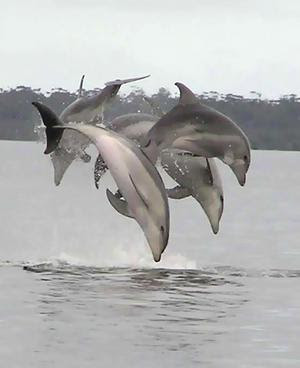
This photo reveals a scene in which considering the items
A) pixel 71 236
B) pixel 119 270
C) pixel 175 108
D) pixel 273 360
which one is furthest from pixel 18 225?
pixel 273 360

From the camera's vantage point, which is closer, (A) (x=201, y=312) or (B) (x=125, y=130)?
(A) (x=201, y=312)

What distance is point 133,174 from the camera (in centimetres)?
2406

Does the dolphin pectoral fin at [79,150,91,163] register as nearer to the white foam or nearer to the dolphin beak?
the dolphin beak

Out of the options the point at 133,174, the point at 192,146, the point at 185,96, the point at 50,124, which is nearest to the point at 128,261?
the point at 192,146

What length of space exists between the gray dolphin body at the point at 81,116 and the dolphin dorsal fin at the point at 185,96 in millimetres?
1115

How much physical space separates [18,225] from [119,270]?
1020 inches

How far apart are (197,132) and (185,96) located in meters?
0.69

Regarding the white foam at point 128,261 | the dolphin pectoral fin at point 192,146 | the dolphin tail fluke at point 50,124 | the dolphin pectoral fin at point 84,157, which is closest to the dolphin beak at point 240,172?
the dolphin pectoral fin at point 192,146

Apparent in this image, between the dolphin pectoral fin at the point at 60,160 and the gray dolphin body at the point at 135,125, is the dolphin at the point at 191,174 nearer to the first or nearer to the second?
the gray dolphin body at the point at 135,125

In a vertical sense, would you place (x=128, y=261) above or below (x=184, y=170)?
below

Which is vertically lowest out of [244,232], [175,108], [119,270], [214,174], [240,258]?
[244,232]

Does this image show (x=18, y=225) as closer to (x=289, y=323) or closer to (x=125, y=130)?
(x=125, y=130)

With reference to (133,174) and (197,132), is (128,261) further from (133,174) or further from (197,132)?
(133,174)

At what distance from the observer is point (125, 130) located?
27.0 meters
